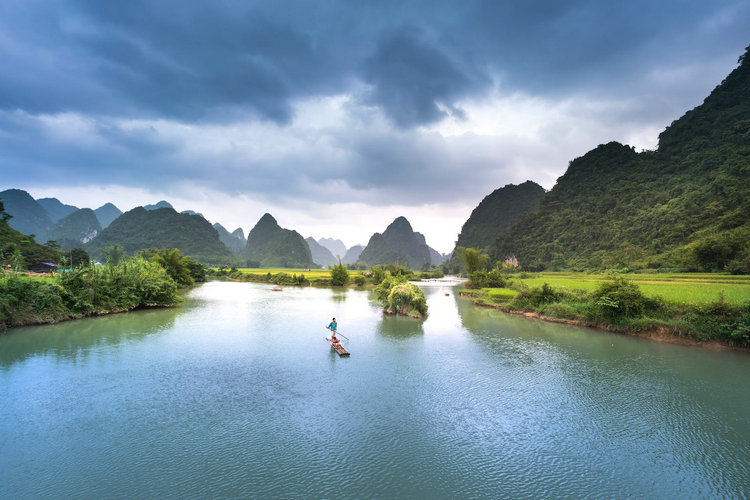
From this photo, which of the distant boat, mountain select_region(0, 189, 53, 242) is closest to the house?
the distant boat

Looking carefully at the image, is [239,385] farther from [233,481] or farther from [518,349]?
[518,349]

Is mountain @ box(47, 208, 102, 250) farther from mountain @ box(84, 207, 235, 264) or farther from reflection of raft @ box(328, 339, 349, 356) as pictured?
reflection of raft @ box(328, 339, 349, 356)

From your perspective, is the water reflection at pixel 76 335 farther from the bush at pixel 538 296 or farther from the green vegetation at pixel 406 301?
the bush at pixel 538 296

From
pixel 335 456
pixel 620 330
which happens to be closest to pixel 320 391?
pixel 335 456

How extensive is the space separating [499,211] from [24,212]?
204m

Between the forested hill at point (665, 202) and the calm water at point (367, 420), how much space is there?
69.2 feet

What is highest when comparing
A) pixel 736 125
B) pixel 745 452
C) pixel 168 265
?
pixel 736 125

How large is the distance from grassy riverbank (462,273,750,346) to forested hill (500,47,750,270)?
908 cm

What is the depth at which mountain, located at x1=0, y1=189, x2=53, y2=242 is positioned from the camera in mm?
132250

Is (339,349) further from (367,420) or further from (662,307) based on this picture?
(662,307)

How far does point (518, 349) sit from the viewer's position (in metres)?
13.8

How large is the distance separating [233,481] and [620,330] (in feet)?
61.6

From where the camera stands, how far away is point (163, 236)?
114 m

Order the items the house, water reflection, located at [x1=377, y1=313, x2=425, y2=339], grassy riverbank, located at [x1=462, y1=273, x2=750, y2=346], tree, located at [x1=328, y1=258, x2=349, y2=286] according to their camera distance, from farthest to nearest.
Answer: tree, located at [x1=328, y1=258, x2=349, y2=286] < the house < water reflection, located at [x1=377, y1=313, x2=425, y2=339] < grassy riverbank, located at [x1=462, y1=273, x2=750, y2=346]
